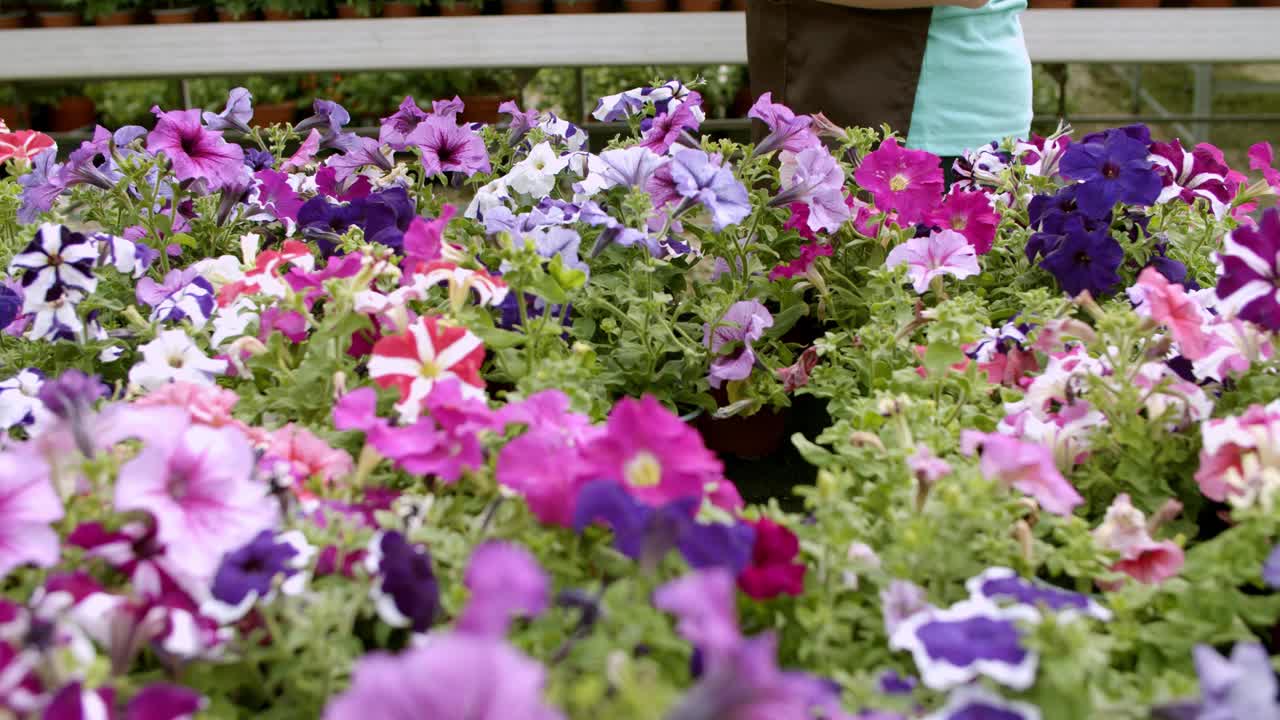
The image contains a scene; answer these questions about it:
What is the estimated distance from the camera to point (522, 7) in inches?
146

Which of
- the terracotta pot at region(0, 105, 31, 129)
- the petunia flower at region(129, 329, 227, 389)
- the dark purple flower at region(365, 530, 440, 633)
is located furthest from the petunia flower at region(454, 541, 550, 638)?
the terracotta pot at region(0, 105, 31, 129)

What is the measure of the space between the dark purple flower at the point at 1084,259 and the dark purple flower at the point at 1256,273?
374 millimetres

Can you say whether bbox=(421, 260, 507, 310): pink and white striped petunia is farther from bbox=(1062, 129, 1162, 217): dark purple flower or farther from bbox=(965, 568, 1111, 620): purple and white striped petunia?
bbox=(1062, 129, 1162, 217): dark purple flower

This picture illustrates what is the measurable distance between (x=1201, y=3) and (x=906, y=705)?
134 inches

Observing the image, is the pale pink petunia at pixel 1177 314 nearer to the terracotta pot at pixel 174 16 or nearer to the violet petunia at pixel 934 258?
the violet petunia at pixel 934 258

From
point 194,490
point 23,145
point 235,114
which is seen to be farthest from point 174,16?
point 194,490

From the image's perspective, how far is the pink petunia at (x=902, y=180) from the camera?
4.10ft

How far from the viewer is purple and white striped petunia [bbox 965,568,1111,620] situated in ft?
2.12

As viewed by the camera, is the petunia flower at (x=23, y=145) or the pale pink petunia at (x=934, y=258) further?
the petunia flower at (x=23, y=145)

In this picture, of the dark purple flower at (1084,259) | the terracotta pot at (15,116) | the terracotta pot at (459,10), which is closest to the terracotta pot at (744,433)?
the dark purple flower at (1084,259)

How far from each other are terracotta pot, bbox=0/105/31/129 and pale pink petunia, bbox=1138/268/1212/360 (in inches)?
154

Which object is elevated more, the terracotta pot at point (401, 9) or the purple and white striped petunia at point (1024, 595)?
the purple and white striped petunia at point (1024, 595)

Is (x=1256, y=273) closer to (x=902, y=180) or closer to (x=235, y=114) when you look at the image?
(x=902, y=180)

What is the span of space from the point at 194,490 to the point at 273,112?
4.29 meters
